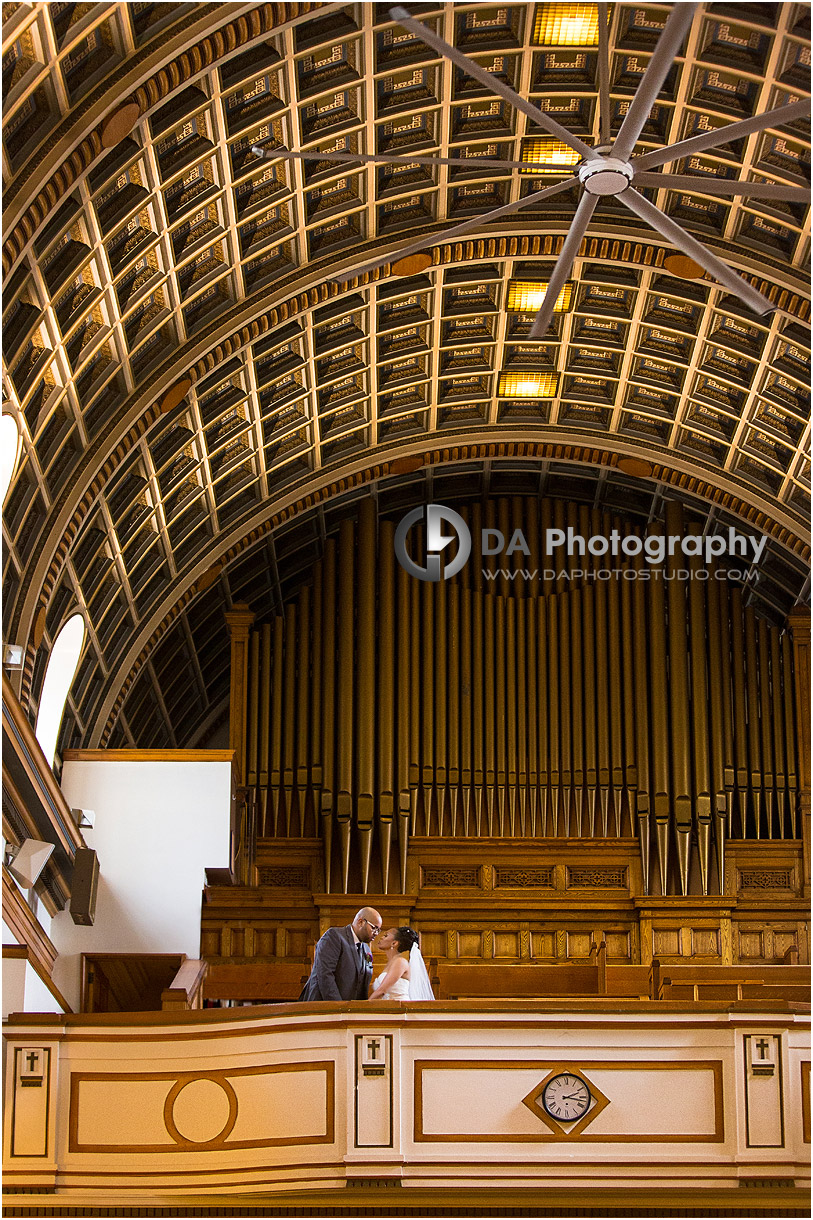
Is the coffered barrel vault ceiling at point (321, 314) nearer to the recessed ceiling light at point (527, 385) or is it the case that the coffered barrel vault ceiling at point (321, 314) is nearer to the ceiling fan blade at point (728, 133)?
the recessed ceiling light at point (527, 385)

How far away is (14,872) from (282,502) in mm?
7663

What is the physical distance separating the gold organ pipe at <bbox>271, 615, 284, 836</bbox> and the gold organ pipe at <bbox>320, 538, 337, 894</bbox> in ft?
2.00

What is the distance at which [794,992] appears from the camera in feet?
56.0

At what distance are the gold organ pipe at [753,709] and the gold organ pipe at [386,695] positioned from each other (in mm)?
5089

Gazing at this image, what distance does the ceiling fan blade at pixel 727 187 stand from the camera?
39.3ft

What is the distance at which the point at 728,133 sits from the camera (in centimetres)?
1209

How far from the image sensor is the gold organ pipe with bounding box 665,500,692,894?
23.4 m

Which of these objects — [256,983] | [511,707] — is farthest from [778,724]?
[256,983]

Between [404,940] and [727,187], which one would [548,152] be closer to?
[727,187]

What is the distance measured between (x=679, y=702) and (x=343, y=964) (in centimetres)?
1159

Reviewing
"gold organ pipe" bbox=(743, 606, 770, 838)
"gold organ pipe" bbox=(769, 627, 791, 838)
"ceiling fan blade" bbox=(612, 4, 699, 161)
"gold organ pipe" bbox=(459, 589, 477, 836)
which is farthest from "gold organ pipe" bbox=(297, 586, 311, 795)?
"ceiling fan blade" bbox=(612, 4, 699, 161)

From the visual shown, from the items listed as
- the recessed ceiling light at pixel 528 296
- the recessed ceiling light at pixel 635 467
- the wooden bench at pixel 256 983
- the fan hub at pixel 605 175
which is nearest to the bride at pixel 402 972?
the fan hub at pixel 605 175

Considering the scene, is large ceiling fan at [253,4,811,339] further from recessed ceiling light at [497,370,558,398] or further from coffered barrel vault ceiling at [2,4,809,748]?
recessed ceiling light at [497,370,558,398]

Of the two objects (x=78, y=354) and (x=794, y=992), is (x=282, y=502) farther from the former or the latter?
(x=794, y=992)
